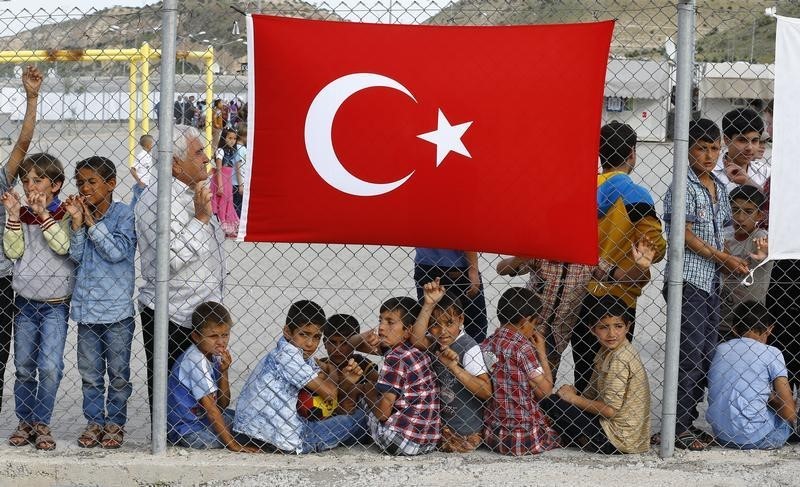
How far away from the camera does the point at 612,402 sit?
4996 millimetres

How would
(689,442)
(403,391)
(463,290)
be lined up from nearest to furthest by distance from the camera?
(403,391), (689,442), (463,290)

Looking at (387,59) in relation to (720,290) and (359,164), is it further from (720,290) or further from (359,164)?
(720,290)

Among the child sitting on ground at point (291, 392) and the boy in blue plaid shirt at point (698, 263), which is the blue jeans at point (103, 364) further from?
the boy in blue plaid shirt at point (698, 263)

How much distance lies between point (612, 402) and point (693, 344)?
1.72 ft

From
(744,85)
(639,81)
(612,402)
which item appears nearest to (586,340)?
(612,402)

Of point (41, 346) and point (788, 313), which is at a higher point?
point (788, 313)

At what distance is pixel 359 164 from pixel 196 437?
1.57 meters

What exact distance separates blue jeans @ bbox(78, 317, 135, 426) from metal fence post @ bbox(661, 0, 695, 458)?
2.61 meters

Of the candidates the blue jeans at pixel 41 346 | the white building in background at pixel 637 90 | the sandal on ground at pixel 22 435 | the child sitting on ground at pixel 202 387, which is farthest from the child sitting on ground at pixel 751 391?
the sandal on ground at pixel 22 435

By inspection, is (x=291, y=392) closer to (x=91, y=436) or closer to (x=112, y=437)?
(x=112, y=437)

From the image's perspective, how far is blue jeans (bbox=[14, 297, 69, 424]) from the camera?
5.03 meters

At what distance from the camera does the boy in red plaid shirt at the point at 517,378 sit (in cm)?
496

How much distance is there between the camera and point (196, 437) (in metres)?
5.04

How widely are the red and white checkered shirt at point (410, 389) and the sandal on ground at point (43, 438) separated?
5.33 ft
